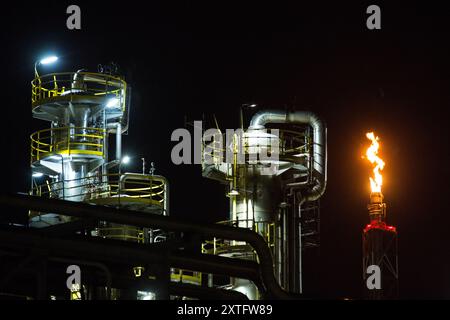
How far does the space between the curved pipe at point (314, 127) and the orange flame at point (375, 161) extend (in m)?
6.72

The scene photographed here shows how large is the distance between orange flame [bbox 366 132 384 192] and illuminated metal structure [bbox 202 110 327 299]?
7229 millimetres

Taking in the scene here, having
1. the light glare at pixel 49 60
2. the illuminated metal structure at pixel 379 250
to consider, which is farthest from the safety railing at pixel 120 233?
the illuminated metal structure at pixel 379 250

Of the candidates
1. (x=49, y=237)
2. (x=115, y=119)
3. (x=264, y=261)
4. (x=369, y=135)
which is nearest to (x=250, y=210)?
(x=115, y=119)

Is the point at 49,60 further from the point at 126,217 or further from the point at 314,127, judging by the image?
the point at 126,217

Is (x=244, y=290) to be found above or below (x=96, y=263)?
below

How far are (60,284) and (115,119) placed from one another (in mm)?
15875

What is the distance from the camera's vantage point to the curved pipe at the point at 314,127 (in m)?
31.2

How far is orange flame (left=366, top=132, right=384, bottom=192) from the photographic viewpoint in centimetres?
3762

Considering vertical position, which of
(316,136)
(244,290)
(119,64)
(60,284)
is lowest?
(244,290)

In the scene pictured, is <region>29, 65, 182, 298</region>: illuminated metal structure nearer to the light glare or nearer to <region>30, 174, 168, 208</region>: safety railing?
<region>30, 174, 168, 208</region>: safety railing
